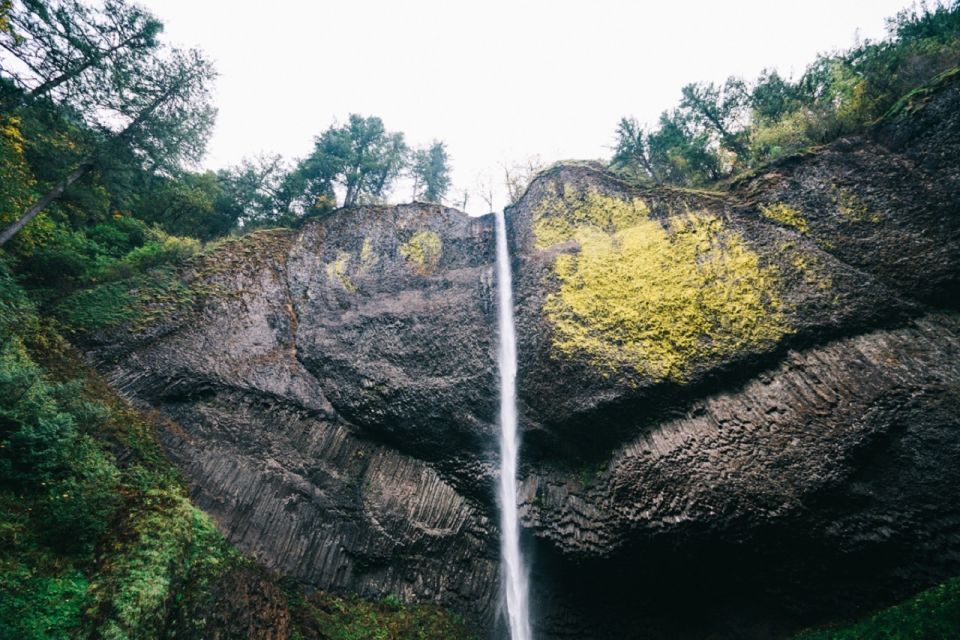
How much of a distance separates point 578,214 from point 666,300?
4.84 metres

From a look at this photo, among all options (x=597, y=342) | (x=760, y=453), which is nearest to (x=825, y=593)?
(x=760, y=453)

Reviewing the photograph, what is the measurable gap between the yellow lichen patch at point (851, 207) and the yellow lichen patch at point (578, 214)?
464cm

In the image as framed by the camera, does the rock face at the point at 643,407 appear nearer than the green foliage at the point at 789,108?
Yes

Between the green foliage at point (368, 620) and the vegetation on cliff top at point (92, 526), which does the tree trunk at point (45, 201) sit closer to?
the vegetation on cliff top at point (92, 526)

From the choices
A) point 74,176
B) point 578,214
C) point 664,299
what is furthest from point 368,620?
point 74,176

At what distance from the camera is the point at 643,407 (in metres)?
9.65

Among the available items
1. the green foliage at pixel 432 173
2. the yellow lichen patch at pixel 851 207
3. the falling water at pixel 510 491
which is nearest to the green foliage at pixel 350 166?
the green foliage at pixel 432 173

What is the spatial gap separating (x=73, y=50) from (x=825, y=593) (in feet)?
79.3

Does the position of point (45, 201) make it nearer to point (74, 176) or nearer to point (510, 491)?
point (74, 176)

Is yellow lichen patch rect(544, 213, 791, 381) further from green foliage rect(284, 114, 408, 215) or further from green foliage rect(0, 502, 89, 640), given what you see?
green foliage rect(284, 114, 408, 215)

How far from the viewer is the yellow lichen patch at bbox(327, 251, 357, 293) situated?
13.8m

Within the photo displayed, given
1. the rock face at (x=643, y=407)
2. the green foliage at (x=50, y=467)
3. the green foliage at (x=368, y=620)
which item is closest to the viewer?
the green foliage at (x=50, y=467)

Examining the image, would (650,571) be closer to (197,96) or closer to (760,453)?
(760,453)

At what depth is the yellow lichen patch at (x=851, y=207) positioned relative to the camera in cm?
925
